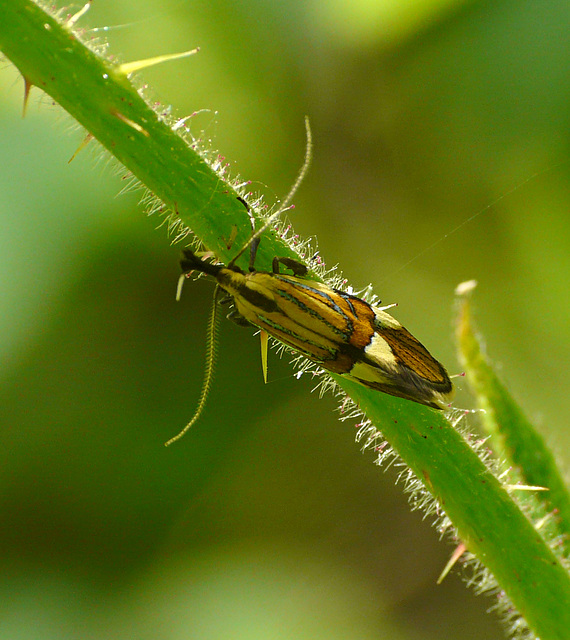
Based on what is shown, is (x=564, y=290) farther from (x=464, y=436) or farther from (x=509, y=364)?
(x=464, y=436)

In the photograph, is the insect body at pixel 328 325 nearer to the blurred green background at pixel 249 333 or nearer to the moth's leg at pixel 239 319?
the moth's leg at pixel 239 319

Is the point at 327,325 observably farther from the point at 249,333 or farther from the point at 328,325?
the point at 249,333

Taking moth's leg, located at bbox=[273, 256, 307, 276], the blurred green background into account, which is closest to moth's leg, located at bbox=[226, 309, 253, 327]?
moth's leg, located at bbox=[273, 256, 307, 276]

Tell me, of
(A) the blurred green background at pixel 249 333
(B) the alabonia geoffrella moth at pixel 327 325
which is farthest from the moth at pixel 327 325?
(A) the blurred green background at pixel 249 333

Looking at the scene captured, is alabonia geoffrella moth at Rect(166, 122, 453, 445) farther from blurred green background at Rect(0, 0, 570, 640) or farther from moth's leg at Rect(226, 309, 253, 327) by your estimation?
blurred green background at Rect(0, 0, 570, 640)

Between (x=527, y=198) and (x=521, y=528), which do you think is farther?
(x=527, y=198)

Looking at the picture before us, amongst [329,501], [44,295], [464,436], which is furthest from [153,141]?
[329,501]

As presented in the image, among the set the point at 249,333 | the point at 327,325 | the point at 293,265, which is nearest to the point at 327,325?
the point at 327,325
